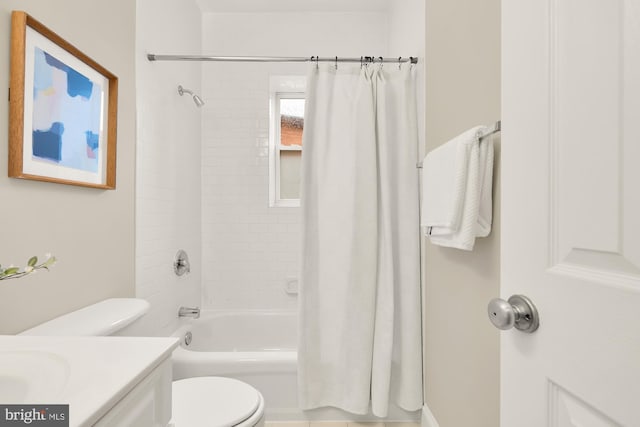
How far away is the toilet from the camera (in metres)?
1.06

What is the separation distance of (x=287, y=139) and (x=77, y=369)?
240 cm

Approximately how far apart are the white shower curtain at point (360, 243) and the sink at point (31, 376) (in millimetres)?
1171

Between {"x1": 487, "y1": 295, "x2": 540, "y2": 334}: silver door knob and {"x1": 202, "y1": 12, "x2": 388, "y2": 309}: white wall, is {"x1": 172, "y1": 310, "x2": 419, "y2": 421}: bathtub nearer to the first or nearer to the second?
{"x1": 202, "y1": 12, "x2": 388, "y2": 309}: white wall

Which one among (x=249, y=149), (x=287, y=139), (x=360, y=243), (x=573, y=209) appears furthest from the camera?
(x=287, y=139)

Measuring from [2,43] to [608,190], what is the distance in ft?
4.74

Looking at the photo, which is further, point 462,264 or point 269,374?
point 269,374

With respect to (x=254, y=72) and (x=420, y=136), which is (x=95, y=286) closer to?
(x=420, y=136)

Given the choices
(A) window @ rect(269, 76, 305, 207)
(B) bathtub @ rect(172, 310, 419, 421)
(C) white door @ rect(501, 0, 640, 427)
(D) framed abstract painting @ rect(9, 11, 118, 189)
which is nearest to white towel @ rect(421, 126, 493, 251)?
(C) white door @ rect(501, 0, 640, 427)

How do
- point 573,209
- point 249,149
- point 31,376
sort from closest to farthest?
point 573,209, point 31,376, point 249,149

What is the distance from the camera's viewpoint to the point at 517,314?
0.55 m

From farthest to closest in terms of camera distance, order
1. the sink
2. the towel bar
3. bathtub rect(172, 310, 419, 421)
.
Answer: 1. bathtub rect(172, 310, 419, 421)
2. the towel bar
3. the sink

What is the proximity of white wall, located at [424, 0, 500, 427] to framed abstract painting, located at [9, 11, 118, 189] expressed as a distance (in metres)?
1.41

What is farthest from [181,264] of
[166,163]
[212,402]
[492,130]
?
[492,130]

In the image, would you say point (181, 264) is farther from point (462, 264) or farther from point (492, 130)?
point (492, 130)
